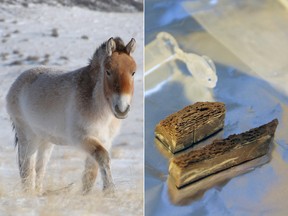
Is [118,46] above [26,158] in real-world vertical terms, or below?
above

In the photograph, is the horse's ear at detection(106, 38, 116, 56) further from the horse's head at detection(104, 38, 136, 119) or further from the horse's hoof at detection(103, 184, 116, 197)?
the horse's hoof at detection(103, 184, 116, 197)

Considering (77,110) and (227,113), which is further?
(227,113)

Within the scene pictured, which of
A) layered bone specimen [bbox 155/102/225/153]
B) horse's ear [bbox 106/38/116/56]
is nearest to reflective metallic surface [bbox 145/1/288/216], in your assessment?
layered bone specimen [bbox 155/102/225/153]

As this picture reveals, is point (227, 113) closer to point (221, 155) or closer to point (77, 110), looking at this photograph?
point (221, 155)

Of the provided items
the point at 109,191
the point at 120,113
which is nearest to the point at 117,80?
the point at 120,113

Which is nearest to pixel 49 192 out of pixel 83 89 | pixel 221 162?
pixel 83 89

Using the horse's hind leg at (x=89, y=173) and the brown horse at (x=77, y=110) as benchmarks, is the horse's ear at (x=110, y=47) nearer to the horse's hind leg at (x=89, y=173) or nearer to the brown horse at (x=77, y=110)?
the brown horse at (x=77, y=110)
